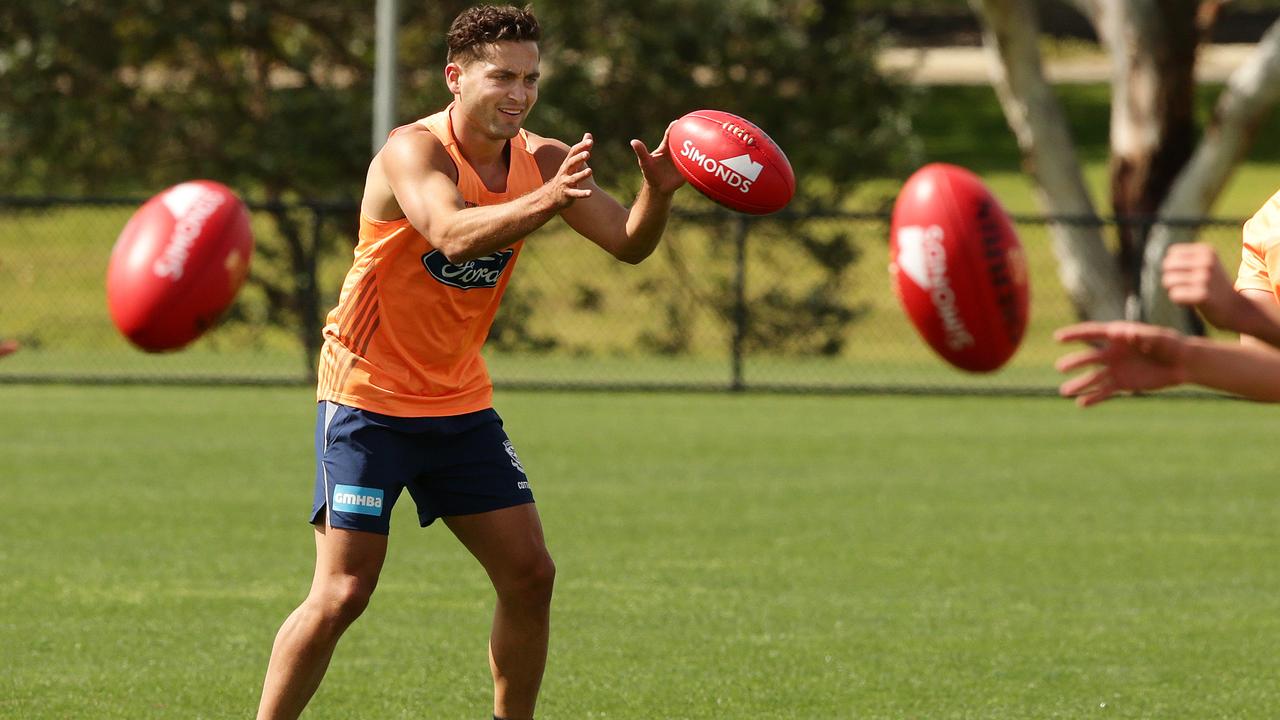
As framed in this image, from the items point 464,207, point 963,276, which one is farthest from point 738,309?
point 464,207

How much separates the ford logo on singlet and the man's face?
345 millimetres

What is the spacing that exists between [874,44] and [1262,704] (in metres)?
19.7

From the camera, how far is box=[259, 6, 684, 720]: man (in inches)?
200

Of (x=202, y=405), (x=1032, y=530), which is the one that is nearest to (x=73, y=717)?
(x=1032, y=530)

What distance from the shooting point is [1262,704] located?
638 centimetres

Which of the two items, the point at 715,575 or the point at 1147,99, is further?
the point at 1147,99

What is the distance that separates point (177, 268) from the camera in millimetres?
6645

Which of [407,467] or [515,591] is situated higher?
[407,467]

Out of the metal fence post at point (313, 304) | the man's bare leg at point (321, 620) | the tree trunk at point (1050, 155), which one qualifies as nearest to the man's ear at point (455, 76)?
the man's bare leg at point (321, 620)

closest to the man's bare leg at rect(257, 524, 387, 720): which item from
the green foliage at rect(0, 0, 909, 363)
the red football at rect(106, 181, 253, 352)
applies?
the red football at rect(106, 181, 253, 352)

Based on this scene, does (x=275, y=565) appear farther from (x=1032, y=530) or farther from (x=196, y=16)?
(x=196, y=16)

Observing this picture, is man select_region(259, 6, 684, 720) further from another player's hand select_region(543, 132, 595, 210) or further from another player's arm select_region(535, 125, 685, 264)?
another player's hand select_region(543, 132, 595, 210)

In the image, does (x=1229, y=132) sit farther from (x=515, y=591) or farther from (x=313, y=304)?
(x=515, y=591)

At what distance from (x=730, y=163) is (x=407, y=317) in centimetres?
100
